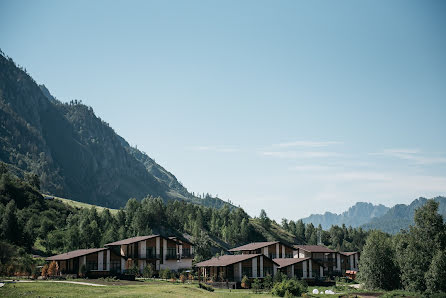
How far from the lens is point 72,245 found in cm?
11562

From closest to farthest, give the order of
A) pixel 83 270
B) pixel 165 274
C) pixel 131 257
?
pixel 83 270 → pixel 165 274 → pixel 131 257

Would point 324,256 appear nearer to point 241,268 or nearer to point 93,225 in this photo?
point 241,268

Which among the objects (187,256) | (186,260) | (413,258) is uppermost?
(413,258)

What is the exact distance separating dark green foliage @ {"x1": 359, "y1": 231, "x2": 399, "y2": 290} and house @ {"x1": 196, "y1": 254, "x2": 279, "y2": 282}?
1728cm

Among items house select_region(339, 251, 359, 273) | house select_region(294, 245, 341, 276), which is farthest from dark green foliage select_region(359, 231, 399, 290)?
house select_region(339, 251, 359, 273)

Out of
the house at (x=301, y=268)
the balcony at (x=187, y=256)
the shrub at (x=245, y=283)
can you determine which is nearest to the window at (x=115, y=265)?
the balcony at (x=187, y=256)

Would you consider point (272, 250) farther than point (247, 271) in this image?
Yes

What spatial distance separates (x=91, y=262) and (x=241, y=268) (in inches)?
1078

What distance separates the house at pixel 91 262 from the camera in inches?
3307

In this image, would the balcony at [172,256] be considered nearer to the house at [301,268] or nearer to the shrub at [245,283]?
the house at [301,268]

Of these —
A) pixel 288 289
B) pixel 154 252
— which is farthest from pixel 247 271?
pixel 154 252

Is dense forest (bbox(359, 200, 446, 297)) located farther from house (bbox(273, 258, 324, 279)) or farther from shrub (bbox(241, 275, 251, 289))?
shrub (bbox(241, 275, 251, 289))

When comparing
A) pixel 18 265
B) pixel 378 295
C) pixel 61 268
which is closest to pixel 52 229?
pixel 61 268

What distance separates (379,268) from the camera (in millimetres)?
80750
